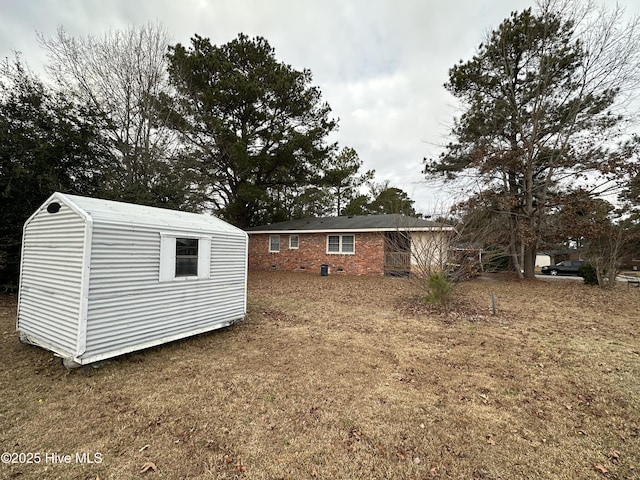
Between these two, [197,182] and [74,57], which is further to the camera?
[197,182]

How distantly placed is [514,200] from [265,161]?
42.5 feet

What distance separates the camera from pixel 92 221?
3.62m

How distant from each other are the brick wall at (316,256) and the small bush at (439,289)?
6723mm

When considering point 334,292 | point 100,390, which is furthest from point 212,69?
point 100,390

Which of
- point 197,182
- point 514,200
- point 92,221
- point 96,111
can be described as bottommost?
→ point 92,221

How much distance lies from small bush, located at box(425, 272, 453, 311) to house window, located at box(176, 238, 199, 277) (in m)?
5.71

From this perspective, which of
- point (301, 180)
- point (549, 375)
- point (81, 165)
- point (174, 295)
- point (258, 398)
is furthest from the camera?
point (301, 180)

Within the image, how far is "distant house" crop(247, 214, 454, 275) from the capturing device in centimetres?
1429

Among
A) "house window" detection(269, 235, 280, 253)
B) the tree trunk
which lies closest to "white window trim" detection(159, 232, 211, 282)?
"house window" detection(269, 235, 280, 253)

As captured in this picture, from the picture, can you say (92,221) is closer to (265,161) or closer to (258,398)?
(258,398)

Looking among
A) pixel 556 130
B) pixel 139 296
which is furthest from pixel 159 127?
pixel 556 130

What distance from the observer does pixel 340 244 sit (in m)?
15.4

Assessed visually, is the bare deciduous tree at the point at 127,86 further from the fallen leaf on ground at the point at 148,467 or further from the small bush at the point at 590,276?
the small bush at the point at 590,276

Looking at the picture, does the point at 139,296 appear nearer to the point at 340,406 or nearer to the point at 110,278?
the point at 110,278
